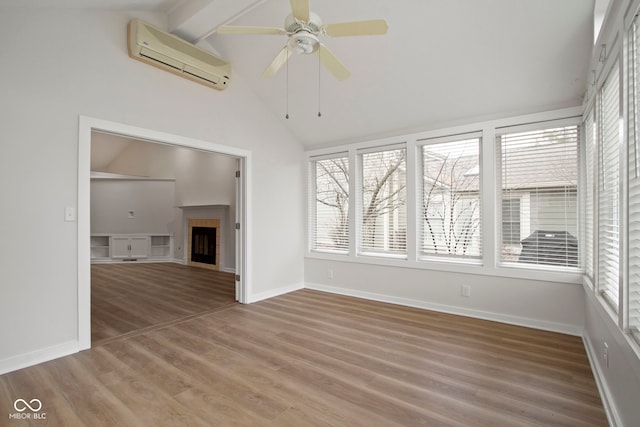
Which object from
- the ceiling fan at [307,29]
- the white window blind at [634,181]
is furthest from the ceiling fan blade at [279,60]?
the white window blind at [634,181]

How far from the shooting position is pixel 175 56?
340 centimetres

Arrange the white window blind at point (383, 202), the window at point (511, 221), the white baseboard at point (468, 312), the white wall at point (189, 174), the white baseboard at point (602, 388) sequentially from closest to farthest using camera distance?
1. the white baseboard at point (602, 388)
2. the white baseboard at point (468, 312)
3. the window at point (511, 221)
4. the white window blind at point (383, 202)
5. the white wall at point (189, 174)

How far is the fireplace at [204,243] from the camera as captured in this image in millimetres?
7305

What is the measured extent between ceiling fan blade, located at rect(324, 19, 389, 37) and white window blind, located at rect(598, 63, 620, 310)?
142cm

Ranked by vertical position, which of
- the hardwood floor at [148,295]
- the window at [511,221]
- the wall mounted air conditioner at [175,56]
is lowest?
the hardwood floor at [148,295]

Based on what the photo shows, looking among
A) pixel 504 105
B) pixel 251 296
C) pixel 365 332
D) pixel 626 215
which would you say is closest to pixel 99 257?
pixel 251 296

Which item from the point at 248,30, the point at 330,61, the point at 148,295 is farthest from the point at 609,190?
the point at 148,295

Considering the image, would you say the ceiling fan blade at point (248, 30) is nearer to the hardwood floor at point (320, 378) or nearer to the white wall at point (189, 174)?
the hardwood floor at point (320, 378)

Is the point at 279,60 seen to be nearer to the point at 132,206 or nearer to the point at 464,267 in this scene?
the point at 464,267

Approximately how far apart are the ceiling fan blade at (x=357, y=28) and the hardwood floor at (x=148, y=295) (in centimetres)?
339

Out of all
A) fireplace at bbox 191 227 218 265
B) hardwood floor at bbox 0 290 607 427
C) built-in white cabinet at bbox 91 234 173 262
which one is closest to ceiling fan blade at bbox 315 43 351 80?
hardwood floor at bbox 0 290 607 427

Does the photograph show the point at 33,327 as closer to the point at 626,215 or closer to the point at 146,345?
the point at 146,345

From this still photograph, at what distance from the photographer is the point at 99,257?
27.0 ft

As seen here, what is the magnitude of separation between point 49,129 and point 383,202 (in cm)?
377
